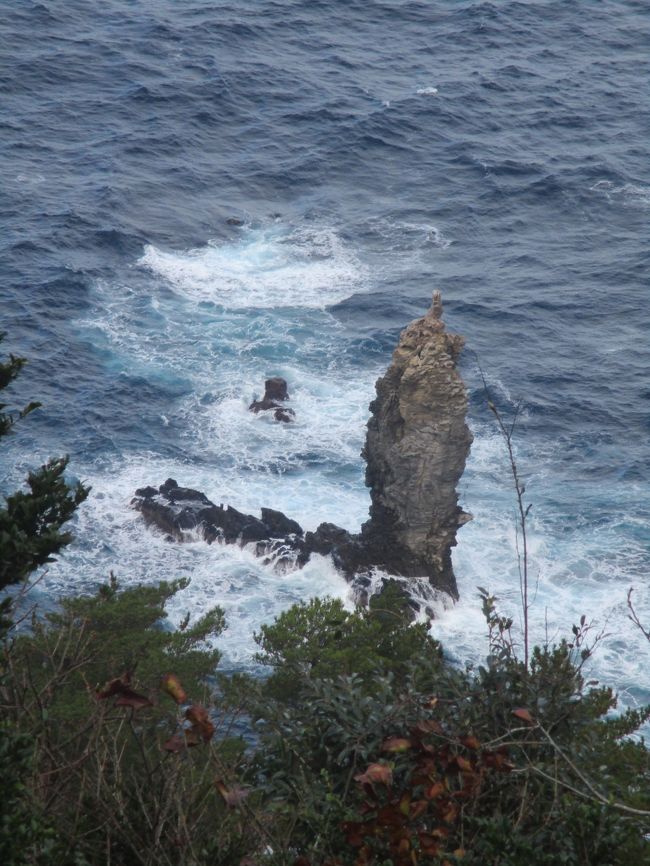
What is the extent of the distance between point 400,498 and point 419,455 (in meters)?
2.25

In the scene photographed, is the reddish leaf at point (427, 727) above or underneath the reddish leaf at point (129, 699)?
underneath

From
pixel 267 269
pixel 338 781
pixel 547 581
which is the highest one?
pixel 338 781

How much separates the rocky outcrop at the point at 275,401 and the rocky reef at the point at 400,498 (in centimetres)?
891

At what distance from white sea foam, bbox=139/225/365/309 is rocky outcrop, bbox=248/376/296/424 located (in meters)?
9.52

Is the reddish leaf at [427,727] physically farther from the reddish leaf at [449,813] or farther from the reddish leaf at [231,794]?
the reddish leaf at [231,794]

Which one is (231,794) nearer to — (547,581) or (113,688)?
(113,688)

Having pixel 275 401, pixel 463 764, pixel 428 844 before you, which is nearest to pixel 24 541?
pixel 463 764

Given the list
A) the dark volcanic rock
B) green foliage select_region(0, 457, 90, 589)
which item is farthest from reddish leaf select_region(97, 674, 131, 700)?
the dark volcanic rock

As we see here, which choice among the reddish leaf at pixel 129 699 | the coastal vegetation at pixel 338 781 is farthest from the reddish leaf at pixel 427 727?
the reddish leaf at pixel 129 699

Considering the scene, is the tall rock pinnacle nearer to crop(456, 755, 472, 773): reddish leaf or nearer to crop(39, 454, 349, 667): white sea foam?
crop(39, 454, 349, 667): white sea foam

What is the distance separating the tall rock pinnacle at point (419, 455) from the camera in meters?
47.5

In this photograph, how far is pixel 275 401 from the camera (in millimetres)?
61750

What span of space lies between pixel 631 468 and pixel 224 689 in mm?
34385

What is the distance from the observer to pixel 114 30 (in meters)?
101
